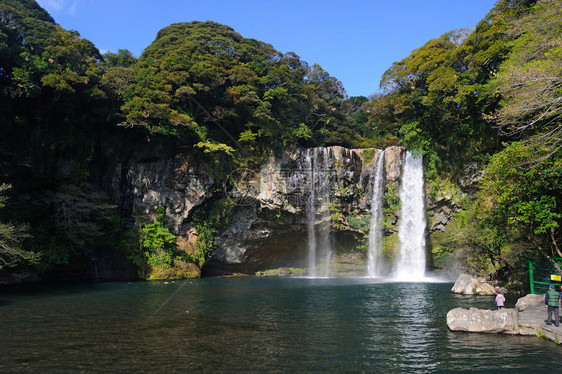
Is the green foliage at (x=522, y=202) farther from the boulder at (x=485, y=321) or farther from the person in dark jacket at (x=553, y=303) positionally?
the boulder at (x=485, y=321)

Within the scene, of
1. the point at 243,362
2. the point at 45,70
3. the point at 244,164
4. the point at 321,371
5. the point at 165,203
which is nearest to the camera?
the point at 321,371

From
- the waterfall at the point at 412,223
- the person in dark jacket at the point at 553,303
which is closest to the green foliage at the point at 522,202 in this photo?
the person in dark jacket at the point at 553,303

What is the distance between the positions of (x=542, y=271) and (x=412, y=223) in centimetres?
1441

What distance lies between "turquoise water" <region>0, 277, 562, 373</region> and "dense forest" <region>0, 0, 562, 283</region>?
20.9 feet

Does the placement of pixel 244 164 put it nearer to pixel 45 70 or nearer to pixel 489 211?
pixel 45 70

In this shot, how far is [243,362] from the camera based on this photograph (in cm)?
826

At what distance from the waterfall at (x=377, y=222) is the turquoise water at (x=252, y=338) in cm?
1319

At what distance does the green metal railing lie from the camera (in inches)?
544

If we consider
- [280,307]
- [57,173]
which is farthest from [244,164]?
[280,307]

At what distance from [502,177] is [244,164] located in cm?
1946

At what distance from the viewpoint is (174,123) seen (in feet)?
86.5

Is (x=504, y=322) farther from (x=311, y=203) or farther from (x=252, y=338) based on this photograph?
(x=311, y=203)

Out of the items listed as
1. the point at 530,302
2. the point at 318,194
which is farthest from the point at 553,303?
the point at 318,194

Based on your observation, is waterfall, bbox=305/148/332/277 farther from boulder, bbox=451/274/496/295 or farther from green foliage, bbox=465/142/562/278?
green foliage, bbox=465/142/562/278
